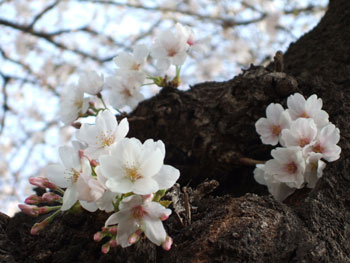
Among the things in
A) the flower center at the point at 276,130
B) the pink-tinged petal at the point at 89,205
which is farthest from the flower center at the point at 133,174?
the flower center at the point at 276,130

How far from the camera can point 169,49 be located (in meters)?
1.57

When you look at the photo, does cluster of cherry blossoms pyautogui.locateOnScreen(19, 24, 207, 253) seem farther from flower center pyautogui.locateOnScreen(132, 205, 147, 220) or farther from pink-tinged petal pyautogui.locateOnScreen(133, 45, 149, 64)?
pink-tinged petal pyautogui.locateOnScreen(133, 45, 149, 64)

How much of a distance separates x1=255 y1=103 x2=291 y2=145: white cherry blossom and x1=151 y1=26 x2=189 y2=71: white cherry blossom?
453mm

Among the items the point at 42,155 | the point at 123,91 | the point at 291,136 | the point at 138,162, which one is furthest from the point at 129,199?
the point at 42,155

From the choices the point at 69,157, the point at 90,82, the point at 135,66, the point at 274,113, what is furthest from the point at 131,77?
the point at 69,157

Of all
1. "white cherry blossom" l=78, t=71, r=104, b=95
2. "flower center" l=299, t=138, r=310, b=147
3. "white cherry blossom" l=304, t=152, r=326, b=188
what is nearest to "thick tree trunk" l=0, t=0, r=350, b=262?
"white cherry blossom" l=304, t=152, r=326, b=188

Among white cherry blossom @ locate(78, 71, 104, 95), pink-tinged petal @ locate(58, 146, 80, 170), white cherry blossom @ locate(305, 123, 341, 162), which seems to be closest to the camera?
pink-tinged petal @ locate(58, 146, 80, 170)

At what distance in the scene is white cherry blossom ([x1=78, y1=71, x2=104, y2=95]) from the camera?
4.82ft

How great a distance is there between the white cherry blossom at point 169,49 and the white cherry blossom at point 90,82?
0.26 meters

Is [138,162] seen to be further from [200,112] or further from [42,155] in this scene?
[42,155]

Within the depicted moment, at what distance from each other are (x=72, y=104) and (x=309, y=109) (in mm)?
836

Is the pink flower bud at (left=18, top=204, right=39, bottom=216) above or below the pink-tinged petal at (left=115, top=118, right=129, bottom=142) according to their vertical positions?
below

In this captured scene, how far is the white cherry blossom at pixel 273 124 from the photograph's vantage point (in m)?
1.24

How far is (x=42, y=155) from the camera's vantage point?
19.0 ft
